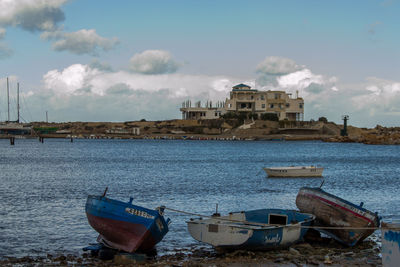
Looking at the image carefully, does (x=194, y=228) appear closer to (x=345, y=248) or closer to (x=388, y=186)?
(x=345, y=248)

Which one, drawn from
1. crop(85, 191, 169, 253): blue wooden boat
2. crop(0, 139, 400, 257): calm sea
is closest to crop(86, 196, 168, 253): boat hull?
crop(85, 191, 169, 253): blue wooden boat

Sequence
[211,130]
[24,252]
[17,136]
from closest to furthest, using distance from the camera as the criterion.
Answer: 1. [24,252]
2. [211,130]
3. [17,136]

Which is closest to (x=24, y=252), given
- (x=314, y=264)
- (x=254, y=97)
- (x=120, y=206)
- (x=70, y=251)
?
(x=70, y=251)

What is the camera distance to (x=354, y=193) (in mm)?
35625

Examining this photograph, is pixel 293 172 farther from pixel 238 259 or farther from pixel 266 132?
pixel 266 132

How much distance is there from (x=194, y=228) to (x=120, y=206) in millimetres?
2508

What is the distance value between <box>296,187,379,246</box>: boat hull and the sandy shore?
53 cm

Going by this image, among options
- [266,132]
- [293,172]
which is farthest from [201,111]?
[293,172]

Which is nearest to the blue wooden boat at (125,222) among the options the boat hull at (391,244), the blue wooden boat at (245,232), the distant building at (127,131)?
the blue wooden boat at (245,232)

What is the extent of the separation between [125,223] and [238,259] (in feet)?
12.2

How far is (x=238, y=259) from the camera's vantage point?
625 inches

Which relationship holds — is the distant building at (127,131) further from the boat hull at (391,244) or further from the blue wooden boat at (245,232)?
the boat hull at (391,244)

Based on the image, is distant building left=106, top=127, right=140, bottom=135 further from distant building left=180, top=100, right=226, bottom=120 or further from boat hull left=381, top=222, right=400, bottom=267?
boat hull left=381, top=222, right=400, bottom=267

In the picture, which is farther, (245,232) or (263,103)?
(263,103)
